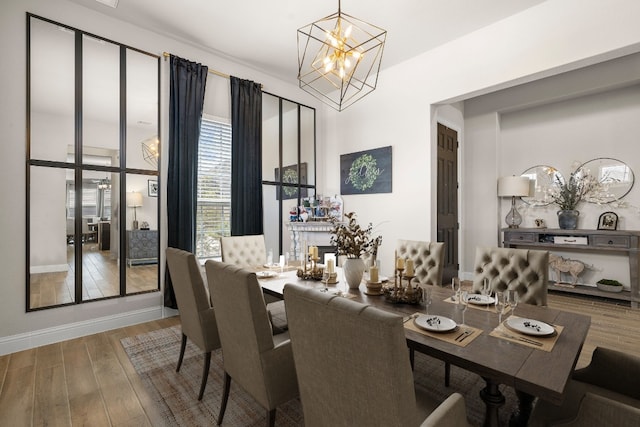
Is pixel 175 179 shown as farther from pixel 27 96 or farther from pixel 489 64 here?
pixel 489 64

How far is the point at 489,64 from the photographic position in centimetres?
346

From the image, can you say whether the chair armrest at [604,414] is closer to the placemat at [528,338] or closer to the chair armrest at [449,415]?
the placemat at [528,338]

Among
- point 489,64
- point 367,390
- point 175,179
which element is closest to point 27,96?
point 175,179

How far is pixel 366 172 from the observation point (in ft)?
15.7

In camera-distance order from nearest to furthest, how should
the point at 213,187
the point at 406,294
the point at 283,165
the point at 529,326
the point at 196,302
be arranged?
the point at 529,326
the point at 406,294
the point at 196,302
the point at 213,187
the point at 283,165

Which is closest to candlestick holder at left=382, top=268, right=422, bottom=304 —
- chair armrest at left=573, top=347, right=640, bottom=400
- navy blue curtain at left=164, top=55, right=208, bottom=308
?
chair armrest at left=573, top=347, right=640, bottom=400

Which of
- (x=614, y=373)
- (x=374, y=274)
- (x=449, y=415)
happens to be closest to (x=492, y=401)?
(x=449, y=415)

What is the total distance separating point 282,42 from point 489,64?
2425mm

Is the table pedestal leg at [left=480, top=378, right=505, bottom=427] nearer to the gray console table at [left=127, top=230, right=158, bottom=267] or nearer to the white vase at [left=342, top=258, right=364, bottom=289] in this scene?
the white vase at [left=342, top=258, right=364, bottom=289]

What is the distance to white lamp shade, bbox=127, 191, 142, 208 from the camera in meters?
3.43

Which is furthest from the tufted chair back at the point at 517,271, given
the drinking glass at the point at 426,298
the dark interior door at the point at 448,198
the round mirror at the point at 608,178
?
the round mirror at the point at 608,178

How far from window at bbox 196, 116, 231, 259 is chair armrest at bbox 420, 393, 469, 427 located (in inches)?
139

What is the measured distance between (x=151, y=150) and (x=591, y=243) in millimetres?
5729

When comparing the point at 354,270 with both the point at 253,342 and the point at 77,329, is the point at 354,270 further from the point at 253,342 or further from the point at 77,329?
the point at 77,329
